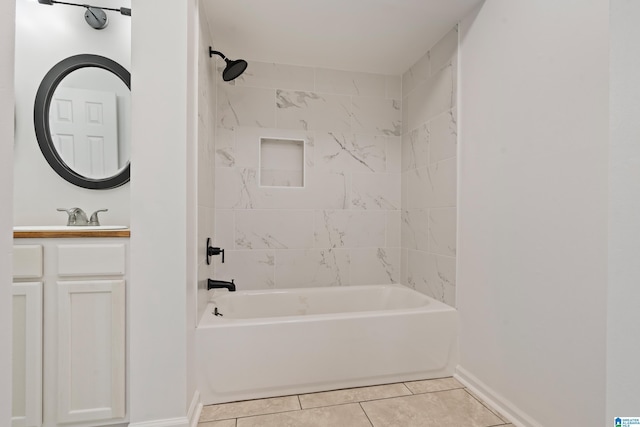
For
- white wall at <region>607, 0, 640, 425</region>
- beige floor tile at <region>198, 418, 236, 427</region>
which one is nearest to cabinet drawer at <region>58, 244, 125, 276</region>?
beige floor tile at <region>198, 418, 236, 427</region>

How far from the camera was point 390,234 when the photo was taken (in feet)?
9.02

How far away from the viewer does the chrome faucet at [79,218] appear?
1766 millimetres

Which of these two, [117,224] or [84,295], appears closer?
[84,295]

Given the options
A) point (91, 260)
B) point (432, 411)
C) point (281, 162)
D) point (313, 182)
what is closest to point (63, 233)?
point (91, 260)

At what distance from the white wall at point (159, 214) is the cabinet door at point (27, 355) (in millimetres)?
368

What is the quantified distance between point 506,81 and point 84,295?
2.25 meters

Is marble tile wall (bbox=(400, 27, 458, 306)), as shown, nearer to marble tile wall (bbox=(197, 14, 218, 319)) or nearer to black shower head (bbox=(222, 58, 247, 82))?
black shower head (bbox=(222, 58, 247, 82))

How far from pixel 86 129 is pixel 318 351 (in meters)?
1.85

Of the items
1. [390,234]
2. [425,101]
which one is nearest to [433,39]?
[425,101]

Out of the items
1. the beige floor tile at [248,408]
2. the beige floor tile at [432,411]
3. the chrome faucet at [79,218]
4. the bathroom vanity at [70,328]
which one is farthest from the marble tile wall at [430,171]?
the chrome faucet at [79,218]

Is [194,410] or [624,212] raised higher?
[624,212]

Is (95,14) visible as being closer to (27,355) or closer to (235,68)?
(235,68)

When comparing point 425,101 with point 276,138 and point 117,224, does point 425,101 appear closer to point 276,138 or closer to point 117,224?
point 276,138

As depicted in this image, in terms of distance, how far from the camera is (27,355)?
1336mm
